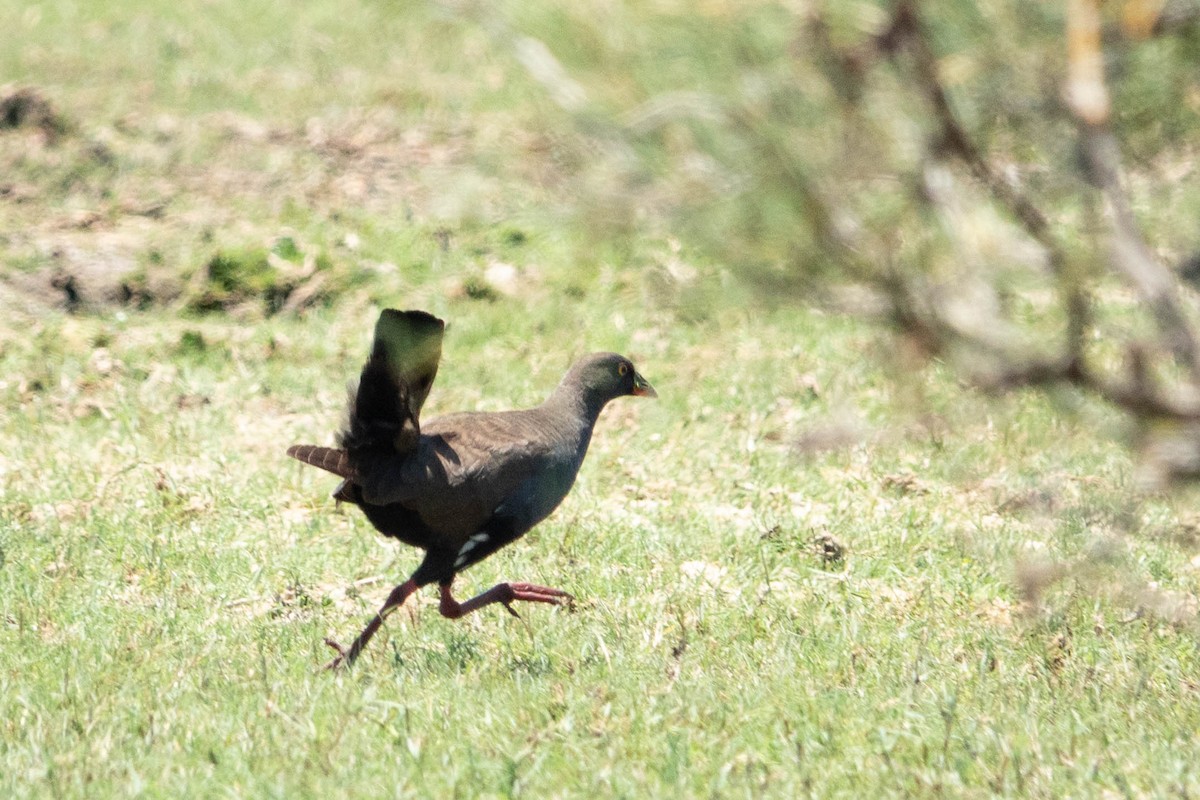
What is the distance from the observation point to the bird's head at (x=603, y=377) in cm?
676

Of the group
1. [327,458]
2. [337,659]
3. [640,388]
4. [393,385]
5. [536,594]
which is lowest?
[640,388]

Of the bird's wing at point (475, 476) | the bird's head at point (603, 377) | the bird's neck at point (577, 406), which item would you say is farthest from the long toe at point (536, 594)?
the bird's head at point (603, 377)

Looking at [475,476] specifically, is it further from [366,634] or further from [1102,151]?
[1102,151]

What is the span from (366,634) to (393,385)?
2.92 ft

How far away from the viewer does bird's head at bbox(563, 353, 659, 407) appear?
22.2 ft

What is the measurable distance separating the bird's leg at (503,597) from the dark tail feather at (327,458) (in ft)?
2.07

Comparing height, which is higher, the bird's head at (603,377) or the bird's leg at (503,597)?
the bird's head at (603,377)

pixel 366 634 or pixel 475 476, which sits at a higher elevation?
pixel 475 476

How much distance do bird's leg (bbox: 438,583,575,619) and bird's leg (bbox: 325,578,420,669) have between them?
0.76ft

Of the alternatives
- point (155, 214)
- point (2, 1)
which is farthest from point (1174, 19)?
point (2, 1)

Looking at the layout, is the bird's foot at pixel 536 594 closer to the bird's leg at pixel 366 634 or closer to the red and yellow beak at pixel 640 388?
the bird's leg at pixel 366 634

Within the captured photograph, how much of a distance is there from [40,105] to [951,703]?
10.1m

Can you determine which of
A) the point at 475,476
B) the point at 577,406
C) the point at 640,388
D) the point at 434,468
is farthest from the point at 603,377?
the point at 434,468

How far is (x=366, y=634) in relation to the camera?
18.5 ft
